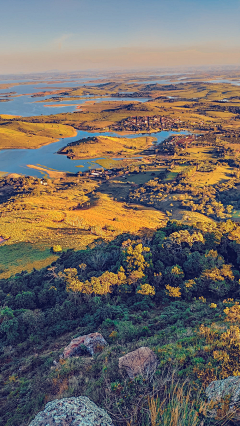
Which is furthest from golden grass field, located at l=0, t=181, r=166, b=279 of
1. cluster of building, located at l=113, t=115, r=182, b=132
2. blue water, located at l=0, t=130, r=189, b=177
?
cluster of building, located at l=113, t=115, r=182, b=132

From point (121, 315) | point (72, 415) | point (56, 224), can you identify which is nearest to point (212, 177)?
point (56, 224)

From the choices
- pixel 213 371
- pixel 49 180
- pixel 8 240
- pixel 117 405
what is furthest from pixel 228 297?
pixel 49 180

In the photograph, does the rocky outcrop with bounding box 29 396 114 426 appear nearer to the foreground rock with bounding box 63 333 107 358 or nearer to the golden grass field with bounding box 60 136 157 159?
the foreground rock with bounding box 63 333 107 358

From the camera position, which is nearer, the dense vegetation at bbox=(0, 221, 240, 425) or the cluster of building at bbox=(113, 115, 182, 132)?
the dense vegetation at bbox=(0, 221, 240, 425)

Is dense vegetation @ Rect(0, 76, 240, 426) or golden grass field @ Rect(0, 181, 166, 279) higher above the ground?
dense vegetation @ Rect(0, 76, 240, 426)

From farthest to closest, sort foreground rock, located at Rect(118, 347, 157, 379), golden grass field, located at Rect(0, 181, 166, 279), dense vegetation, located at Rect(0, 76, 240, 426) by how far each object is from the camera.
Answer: golden grass field, located at Rect(0, 181, 166, 279), foreground rock, located at Rect(118, 347, 157, 379), dense vegetation, located at Rect(0, 76, 240, 426)

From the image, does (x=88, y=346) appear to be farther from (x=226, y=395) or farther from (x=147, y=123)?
(x=147, y=123)
